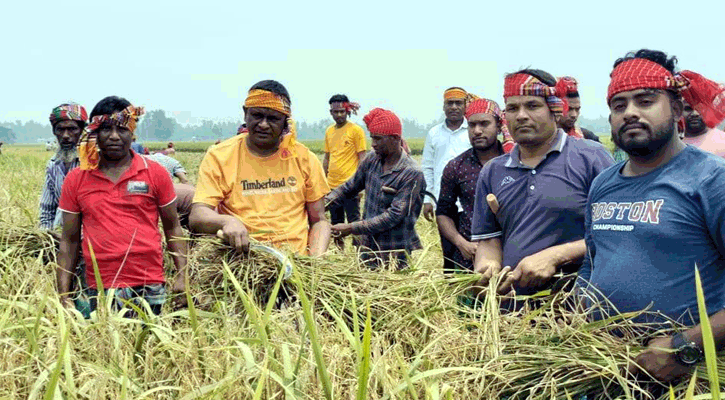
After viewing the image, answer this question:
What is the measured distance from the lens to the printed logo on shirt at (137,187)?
3.33 m

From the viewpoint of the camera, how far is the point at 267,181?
329cm

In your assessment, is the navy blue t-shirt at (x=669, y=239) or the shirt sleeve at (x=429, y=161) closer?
the navy blue t-shirt at (x=669, y=239)

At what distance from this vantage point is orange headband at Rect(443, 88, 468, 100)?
235 inches

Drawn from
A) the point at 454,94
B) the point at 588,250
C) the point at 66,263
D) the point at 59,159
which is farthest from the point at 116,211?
the point at 454,94

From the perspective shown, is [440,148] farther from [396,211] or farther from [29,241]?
[29,241]

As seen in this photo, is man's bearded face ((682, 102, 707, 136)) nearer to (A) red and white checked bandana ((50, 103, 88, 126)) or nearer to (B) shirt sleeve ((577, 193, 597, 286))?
(B) shirt sleeve ((577, 193, 597, 286))

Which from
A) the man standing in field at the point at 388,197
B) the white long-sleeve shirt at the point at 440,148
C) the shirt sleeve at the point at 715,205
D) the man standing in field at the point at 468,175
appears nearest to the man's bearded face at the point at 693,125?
the man standing in field at the point at 468,175

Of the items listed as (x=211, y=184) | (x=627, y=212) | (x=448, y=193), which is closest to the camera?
(x=627, y=212)

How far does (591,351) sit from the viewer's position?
194cm

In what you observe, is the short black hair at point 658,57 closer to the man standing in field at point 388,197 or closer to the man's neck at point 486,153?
the man's neck at point 486,153

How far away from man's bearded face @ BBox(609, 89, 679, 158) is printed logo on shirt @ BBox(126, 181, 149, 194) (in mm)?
2001

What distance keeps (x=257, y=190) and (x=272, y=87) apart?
1.47 ft

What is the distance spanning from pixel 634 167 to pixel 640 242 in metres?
0.25

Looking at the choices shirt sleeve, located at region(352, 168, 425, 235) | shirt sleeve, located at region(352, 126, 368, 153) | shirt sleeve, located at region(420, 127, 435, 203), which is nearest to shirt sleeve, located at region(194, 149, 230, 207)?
shirt sleeve, located at region(352, 168, 425, 235)
